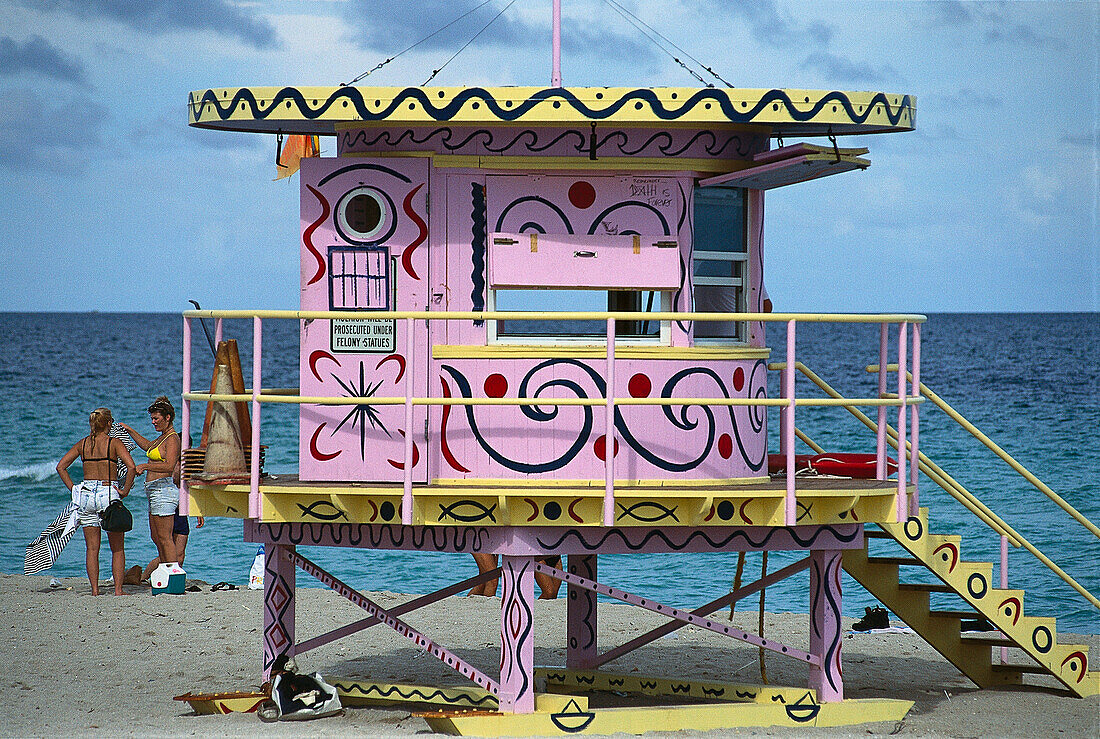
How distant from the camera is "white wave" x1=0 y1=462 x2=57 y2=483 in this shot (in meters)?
36.9

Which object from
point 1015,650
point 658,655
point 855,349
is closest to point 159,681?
point 658,655

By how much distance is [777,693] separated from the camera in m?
11.2

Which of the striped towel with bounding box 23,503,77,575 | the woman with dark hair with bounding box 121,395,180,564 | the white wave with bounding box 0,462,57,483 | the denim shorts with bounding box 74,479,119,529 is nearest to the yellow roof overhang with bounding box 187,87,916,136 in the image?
the woman with dark hair with bounding box 121,395,180,564

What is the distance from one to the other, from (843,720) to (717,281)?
369 centimetres

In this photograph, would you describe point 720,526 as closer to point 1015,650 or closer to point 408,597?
point 1015,650

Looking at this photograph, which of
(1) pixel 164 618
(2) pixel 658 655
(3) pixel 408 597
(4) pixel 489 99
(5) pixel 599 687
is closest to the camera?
(4) pixel 489 99

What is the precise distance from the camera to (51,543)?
65.4 feet

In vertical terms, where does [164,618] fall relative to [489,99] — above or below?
below

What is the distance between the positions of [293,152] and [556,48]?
8.31 feet

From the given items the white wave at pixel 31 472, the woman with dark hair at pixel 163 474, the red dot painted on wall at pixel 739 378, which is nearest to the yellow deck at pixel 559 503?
the red dot painted on wall at pixel 739 378

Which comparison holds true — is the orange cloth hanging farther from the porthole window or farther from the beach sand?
the beach sand

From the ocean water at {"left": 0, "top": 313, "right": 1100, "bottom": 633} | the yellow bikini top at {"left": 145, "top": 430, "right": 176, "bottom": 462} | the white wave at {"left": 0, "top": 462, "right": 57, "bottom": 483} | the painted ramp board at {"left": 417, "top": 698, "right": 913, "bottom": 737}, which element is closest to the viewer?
the painted ramp board at {"left": 417, "top": 698, "right": 913, "bottom": 737}

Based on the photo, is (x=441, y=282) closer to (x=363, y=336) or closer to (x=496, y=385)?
(x=363, y=336)

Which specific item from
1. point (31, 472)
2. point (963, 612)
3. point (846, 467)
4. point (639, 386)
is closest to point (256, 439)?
point (639, 386)
